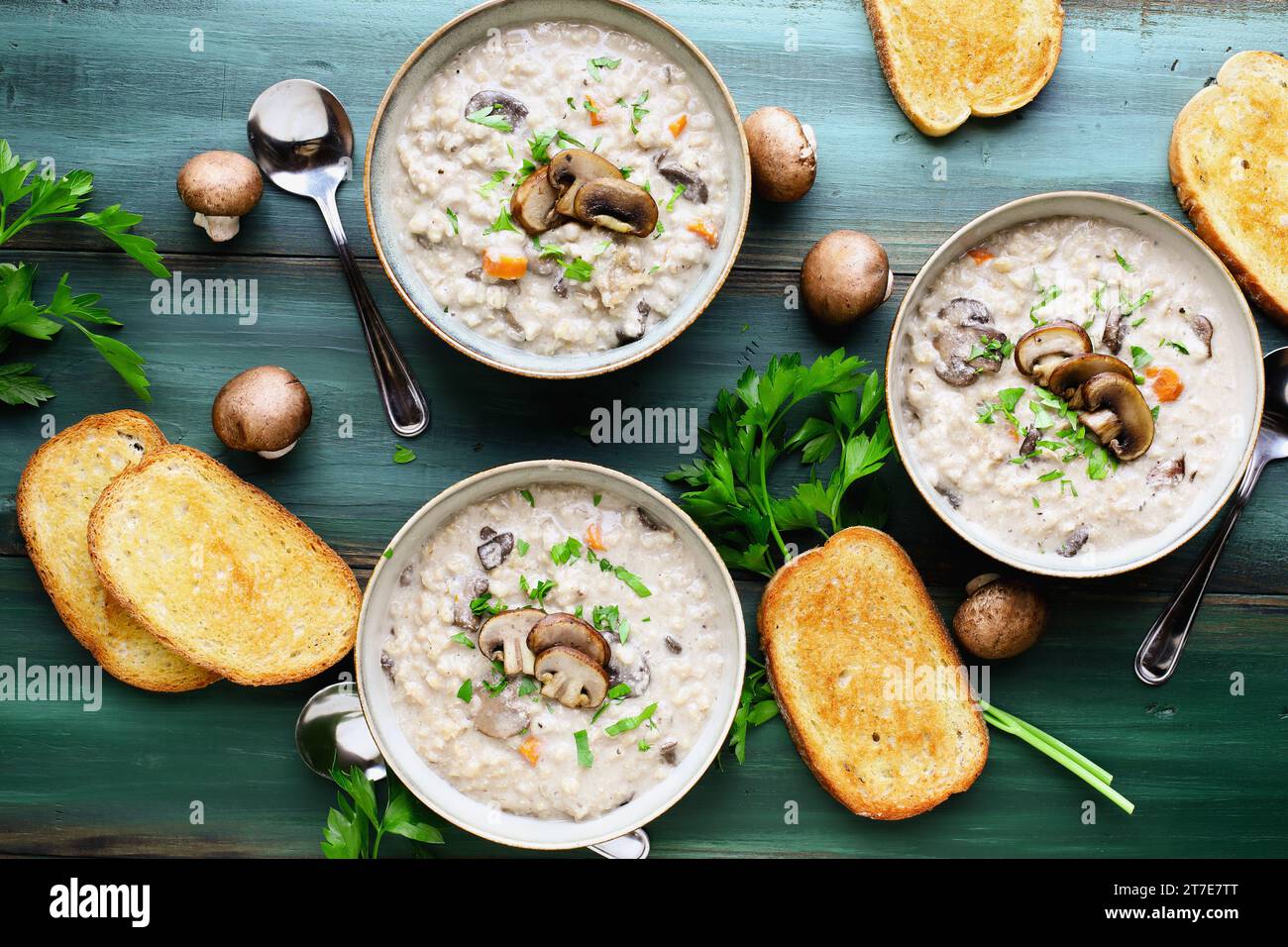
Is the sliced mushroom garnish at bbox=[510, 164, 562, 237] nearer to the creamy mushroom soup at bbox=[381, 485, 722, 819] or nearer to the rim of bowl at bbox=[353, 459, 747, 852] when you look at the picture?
the rim of bowl at bbox=[353, 459, 747, 852]

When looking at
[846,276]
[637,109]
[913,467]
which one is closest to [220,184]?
[637,109]

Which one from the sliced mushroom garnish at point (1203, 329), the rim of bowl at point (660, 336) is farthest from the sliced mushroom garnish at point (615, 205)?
the sliced mushroom garnish at point (1203, 329)

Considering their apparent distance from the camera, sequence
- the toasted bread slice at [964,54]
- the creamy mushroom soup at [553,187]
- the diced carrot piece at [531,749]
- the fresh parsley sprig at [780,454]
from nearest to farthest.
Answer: the creamy mushroom soup at [553,187] < the diced carrot piece at [531,749] < the fresh parsley sprig at [780,454] < the toasted bread slice at [964,54]

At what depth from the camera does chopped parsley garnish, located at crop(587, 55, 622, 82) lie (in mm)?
2943

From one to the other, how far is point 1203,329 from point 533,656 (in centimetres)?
229

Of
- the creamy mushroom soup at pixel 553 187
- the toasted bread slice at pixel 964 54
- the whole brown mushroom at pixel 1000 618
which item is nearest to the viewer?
the creamy mushroom soup at pixel 553 187

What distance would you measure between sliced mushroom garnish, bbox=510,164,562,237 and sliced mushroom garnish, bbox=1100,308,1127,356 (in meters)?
1.70

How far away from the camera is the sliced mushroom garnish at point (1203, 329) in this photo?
10.0ft

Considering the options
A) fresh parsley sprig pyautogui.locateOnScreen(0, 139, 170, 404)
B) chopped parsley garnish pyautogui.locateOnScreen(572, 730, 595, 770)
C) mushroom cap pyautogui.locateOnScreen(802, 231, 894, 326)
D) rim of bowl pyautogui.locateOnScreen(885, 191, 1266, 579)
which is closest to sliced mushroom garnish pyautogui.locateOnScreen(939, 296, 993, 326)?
rim of bowl pyautogui.locateOnScreen(885, 191, 1266, 579)

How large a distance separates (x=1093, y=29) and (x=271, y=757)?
12.3ft

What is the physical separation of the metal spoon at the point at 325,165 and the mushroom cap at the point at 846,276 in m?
1.34

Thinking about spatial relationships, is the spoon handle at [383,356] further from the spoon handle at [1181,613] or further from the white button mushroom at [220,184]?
the spoon handle at [1181,613]

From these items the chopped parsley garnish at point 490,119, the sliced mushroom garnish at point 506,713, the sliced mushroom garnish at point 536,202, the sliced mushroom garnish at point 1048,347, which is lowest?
the sliced mushroom garnish at point 506,713

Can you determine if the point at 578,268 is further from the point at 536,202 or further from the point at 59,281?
the point at 59,281
